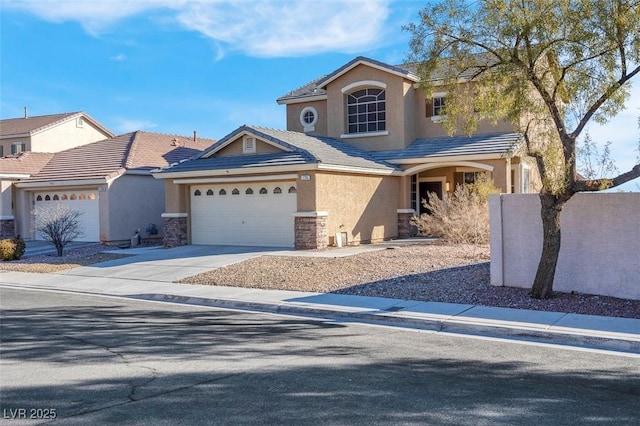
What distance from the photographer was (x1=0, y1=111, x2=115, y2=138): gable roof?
37781mm

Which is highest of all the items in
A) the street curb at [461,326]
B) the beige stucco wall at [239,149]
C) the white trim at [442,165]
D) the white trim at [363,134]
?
the white trim at [363,134]

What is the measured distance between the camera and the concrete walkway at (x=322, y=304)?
9.43 m

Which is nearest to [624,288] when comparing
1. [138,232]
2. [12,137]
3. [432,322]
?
[432,322]

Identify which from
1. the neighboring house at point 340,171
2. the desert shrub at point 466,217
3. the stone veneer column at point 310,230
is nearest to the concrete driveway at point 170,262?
the stone veneer column at point 310,230

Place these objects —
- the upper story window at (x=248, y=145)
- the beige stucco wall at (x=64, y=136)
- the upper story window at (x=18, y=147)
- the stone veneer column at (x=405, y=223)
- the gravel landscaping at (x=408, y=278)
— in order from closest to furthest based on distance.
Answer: the gravel landscaping at (x=408, y=278)
the upper story window at (x=248, y=145)
the stone veneer column at (x=405, y=223)
the upper story window at (x=18, y=147)
the beige stucco wall at (x=64, y=136)

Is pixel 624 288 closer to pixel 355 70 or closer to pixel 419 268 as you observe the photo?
pixel 419 268

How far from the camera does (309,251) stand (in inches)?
789

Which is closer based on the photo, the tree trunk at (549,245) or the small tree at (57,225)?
the tree trunk at (549,245)

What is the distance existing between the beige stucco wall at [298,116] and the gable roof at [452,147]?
3718 mm

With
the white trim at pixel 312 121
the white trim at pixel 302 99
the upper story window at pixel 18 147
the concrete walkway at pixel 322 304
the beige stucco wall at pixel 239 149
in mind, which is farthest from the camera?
the upper story window at pixel 18 147

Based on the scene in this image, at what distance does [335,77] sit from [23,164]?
15.6 meters

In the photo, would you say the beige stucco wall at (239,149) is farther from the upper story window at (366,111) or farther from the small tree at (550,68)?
the small tree at (550,68)

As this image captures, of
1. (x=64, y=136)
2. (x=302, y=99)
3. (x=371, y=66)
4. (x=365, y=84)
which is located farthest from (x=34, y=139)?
(x=371, y=66)

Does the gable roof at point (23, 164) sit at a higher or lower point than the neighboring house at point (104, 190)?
higher
